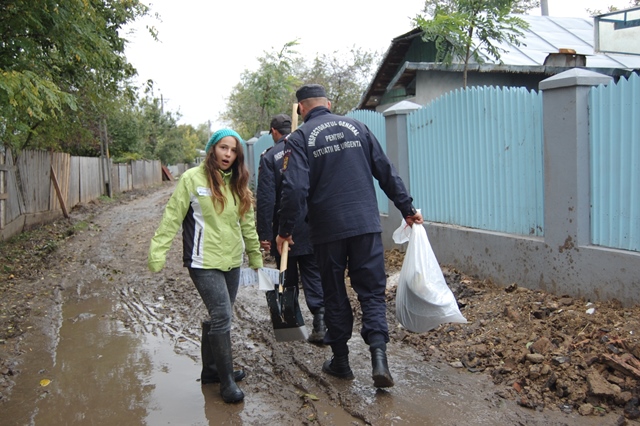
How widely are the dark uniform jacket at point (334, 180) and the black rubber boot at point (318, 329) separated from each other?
1364 mm

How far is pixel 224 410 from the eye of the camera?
3703 mm

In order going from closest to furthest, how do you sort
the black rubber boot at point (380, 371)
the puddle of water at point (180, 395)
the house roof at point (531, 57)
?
the puddle of water at point (180, 395), the black rubber boot at point (380, 371), the house roof at point (531, 57)

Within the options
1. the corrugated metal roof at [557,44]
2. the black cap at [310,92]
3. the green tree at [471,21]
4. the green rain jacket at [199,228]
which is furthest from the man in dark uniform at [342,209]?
the corrugated metal roof at [557,44]

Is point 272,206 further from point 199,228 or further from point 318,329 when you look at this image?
point 199,228

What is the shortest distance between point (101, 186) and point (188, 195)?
68.2 feet

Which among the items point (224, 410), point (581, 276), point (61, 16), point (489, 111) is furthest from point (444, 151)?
point (61, 16)

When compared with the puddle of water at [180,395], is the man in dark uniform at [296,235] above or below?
above

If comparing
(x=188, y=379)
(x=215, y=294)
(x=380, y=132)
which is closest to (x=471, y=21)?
(x=380, y=132)

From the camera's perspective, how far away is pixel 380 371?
3600 millimetres

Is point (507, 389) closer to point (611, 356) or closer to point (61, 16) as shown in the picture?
point (611, 356)

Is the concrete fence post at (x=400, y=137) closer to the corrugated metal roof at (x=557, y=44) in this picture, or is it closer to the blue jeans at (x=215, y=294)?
the corrugated metal roof at (x=557, y=44)

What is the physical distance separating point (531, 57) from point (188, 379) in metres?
12.0

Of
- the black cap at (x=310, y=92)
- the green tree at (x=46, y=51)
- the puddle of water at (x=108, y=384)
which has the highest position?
the green tree at (x=46, y=51)

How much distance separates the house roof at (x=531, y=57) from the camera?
12.0 meters
